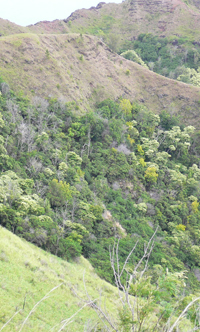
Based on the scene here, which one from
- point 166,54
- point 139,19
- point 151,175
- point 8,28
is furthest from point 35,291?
point 139,19

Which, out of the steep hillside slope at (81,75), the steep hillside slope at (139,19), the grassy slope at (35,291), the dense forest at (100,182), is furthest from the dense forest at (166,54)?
the grassy slope at (35,291)

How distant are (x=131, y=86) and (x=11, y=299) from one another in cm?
5937

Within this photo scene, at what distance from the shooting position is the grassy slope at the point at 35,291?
957cm

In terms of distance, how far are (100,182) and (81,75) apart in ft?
97.4

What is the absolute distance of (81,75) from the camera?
57.1 metres

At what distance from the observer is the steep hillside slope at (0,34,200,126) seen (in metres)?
47.5

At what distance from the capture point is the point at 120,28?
351ft

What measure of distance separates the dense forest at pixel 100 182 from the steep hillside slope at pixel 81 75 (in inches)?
156

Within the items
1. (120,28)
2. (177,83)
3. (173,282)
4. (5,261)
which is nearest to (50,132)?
(5,261)

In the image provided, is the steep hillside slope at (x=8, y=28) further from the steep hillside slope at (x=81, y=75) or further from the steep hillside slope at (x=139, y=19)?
the steep hillside slope at (x=139, y=19)

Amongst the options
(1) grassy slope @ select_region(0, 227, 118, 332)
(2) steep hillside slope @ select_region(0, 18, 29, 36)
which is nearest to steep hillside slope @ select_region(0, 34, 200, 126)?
(2) steep hillside slope @ select_region(0, 18, 29, 36)

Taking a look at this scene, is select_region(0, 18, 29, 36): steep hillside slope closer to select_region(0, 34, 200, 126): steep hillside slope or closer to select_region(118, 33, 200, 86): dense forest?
select_region(0, 34, 200, 126): steep hillside slope

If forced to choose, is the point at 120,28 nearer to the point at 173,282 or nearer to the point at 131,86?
the point at 131,86

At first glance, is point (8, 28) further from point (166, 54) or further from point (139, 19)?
point (139, 19)
